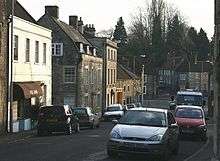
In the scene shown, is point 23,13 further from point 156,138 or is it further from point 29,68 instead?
point 156,138

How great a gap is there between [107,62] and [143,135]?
59.5m

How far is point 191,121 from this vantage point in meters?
28.8

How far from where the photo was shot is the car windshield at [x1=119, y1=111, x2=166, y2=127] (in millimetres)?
17688

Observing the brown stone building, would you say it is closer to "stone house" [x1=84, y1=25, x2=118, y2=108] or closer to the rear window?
the rear window

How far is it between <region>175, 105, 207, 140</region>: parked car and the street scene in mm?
50

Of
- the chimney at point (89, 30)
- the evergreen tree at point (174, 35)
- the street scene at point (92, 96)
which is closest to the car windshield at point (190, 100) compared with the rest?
the street scene at point (92, 96)

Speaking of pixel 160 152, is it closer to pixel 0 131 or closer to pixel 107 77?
pixel 0 131

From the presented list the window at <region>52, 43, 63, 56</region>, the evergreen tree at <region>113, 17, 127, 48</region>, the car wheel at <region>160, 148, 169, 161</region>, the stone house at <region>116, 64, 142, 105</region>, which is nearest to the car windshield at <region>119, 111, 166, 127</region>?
the car wheel at <region>160, 148, 169, 161</region>

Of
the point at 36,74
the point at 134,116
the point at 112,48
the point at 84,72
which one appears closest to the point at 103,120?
the point at 84,72

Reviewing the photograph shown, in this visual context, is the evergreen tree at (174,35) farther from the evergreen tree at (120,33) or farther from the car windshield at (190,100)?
the car windshield at (190,100)

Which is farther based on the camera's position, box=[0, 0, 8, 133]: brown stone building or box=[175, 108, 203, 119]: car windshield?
box=[0, 0, 8, 133]: brown stone building

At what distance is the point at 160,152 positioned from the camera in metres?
16.5

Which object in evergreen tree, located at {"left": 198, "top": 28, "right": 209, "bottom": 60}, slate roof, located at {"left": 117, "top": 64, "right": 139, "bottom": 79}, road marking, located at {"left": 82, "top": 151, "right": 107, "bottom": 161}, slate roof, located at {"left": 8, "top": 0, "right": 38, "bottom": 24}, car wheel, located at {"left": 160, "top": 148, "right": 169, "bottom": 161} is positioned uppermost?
evergreen tree, located at {"left": 198, "top": 28, "right": 209, "bottom": 60}

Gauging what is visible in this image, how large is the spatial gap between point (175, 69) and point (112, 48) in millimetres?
→ 63704
